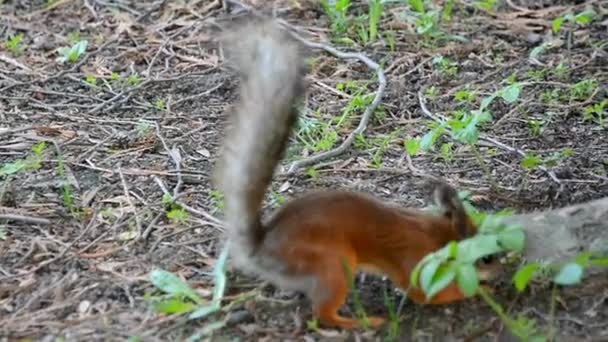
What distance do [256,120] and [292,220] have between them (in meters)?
0.31

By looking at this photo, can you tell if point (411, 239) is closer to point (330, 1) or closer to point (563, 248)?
point (563, 248)

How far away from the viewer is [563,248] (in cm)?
305

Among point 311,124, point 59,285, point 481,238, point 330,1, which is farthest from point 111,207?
point 330,1

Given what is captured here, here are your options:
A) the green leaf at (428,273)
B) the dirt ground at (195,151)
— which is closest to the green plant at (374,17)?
the dirt ground at (195,151)

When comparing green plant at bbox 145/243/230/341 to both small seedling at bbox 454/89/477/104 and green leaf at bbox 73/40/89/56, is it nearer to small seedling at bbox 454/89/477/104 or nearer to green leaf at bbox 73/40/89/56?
small seedling at bbox 454/89/477/104

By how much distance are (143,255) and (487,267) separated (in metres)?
1.17

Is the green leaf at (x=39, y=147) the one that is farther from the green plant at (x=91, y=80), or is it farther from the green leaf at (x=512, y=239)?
the green leaf at (x=512, y=239)

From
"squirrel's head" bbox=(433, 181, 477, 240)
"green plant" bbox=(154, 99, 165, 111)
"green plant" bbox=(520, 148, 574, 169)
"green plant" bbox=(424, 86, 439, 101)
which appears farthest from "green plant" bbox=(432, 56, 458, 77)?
"squirrel's head" bbox=(433, 181, 477, 240)

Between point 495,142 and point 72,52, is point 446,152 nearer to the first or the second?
point 495,142

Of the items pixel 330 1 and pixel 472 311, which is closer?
pixel 472 311

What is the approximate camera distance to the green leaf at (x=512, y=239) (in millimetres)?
2703

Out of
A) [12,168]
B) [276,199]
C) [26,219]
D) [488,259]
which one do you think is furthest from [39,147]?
[488,259]

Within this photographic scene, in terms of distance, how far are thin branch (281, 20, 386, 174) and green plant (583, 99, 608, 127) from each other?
0.93 metres

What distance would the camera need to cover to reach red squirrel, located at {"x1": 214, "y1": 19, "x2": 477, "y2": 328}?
2822 mm
